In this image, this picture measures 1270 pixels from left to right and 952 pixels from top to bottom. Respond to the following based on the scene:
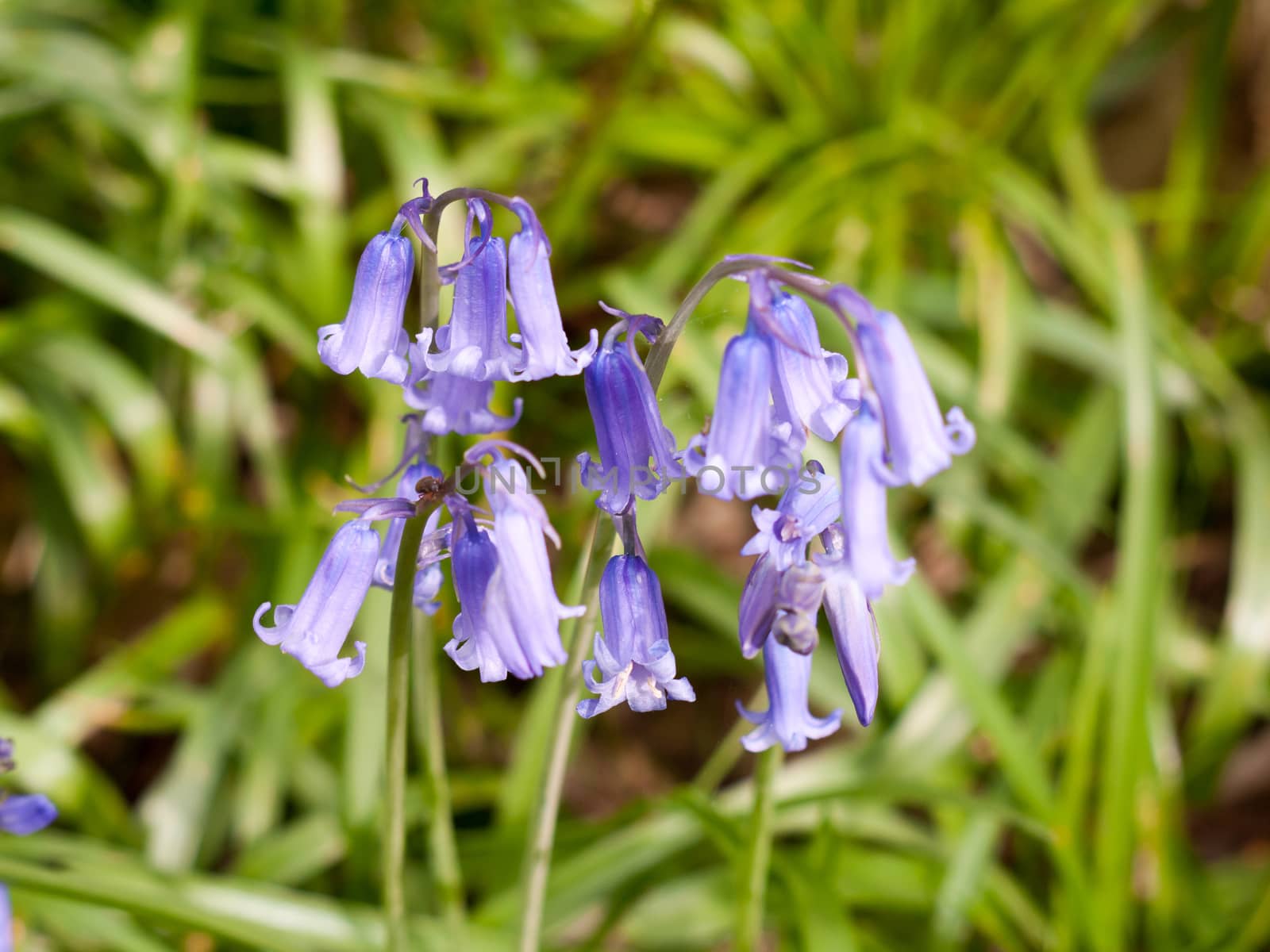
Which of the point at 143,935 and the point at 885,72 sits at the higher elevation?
the point at 885,72

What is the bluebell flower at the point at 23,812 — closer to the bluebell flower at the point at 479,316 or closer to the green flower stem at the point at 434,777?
the green flower stem at the point at 434,777

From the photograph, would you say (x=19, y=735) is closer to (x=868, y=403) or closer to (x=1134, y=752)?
(x=868, y=403)

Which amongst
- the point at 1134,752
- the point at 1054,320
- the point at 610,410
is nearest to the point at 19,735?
the point at 610,410

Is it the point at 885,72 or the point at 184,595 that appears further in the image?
the point at 885,72

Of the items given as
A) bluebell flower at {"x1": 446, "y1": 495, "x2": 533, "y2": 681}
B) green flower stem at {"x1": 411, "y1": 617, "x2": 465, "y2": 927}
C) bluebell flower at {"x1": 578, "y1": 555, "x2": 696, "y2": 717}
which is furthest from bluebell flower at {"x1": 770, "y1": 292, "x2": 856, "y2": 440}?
green flower stem at {"x1": 411, "y1": 617, "x2": 465, "y2": 927}

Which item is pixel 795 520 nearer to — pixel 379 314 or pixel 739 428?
pixel 739 428
